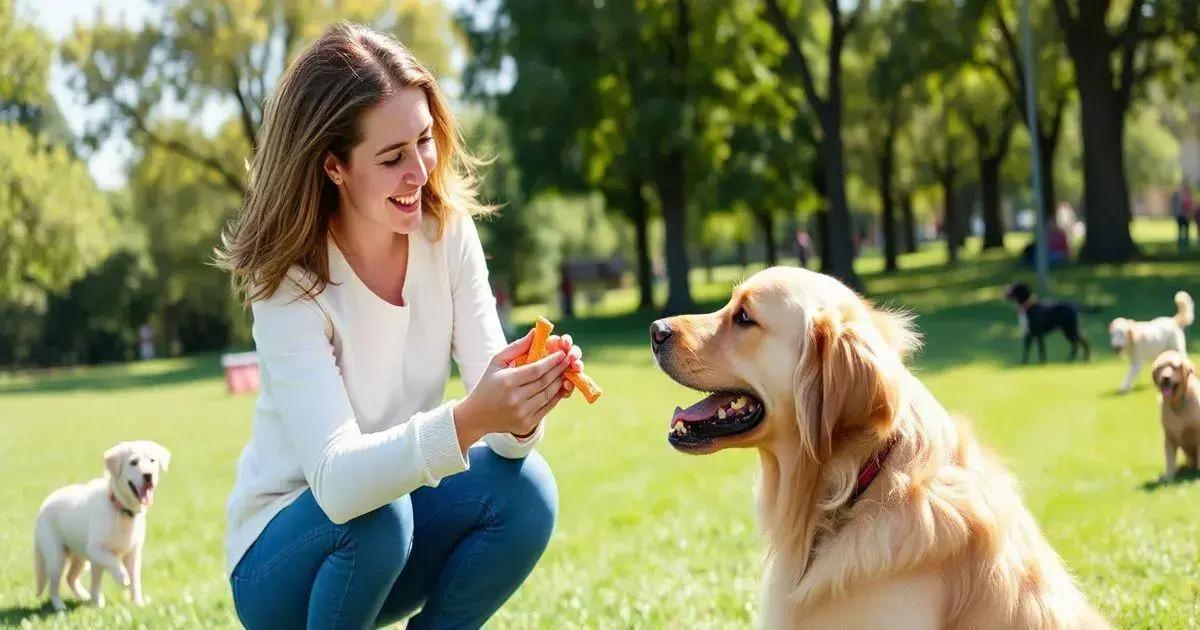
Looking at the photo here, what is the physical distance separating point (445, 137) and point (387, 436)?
1.06m

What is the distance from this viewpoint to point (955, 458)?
10.7 feet

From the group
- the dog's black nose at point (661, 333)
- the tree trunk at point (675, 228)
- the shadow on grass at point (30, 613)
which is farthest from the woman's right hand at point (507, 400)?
the tree trunk at point (675, 228)

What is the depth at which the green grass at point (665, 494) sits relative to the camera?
508cm

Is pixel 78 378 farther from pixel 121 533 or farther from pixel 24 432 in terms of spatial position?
Answer: pixel 121 533

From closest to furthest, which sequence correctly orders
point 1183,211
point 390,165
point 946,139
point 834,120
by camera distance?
point 390,165, point 834,120, point 1183,211, point 946,139

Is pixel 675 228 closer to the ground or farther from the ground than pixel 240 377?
farther from the ground

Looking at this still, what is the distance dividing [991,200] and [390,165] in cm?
4051

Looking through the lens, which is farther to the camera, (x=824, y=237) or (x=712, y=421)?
(x=824, y=237)

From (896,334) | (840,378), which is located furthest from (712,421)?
(896,334)

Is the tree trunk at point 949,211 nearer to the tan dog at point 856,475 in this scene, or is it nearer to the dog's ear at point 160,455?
the dog's ear at point 160,455

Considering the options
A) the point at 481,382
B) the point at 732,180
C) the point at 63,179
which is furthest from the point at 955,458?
the point at 63,179

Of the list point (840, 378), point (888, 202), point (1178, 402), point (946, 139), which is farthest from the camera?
point (946, 139)

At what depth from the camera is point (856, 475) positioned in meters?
3.21

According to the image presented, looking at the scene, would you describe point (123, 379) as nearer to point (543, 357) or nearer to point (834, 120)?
point (834, 120)
